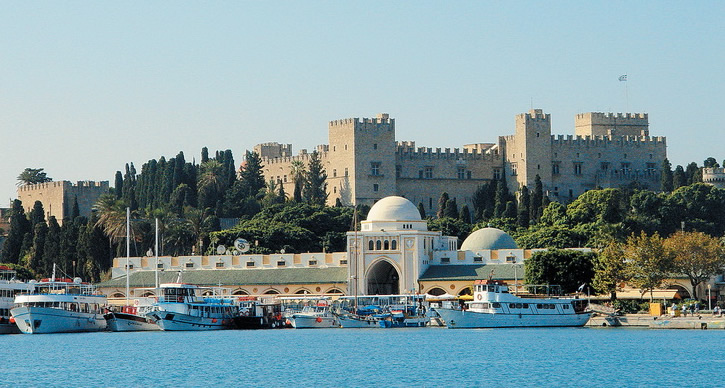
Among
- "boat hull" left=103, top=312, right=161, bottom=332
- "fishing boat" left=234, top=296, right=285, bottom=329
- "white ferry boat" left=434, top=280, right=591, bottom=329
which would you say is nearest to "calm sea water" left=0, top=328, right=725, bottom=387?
"white ferry boat" left=434, top=280, right=591, bottom=329

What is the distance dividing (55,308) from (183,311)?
686 centimetres

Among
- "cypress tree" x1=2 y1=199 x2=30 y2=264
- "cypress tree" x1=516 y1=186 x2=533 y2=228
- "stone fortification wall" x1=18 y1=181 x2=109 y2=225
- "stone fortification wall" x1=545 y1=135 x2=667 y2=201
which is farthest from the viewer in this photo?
"stone fortification wall" x1=18 y1=181 x2=109 y2=225

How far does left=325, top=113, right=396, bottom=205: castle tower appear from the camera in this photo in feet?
467

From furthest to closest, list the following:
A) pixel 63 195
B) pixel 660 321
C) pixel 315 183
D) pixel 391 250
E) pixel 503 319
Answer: pixel 63 195, pixel 315 183, pixel 391 250, pixel 503 319, pixel 660 321

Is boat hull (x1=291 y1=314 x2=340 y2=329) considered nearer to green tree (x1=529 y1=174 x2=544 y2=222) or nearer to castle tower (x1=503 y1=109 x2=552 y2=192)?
green tree (x1=529 y1=174 x2=544 y2=222)

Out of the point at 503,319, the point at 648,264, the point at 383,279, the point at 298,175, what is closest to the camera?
the point at 503,319

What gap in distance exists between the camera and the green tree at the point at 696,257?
95.9 metres

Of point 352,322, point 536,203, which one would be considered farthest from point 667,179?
point 352,322

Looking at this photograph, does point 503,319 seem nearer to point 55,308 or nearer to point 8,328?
point 55,308

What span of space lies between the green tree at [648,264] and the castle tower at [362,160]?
48125 millimetres

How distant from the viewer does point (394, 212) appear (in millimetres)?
108000

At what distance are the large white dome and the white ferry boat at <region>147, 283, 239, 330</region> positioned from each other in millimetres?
17805

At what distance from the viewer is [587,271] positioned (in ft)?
326

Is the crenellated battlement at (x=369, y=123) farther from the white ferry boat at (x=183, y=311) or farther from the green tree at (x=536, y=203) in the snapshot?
the white ferry boat at (x=183, y=311)
